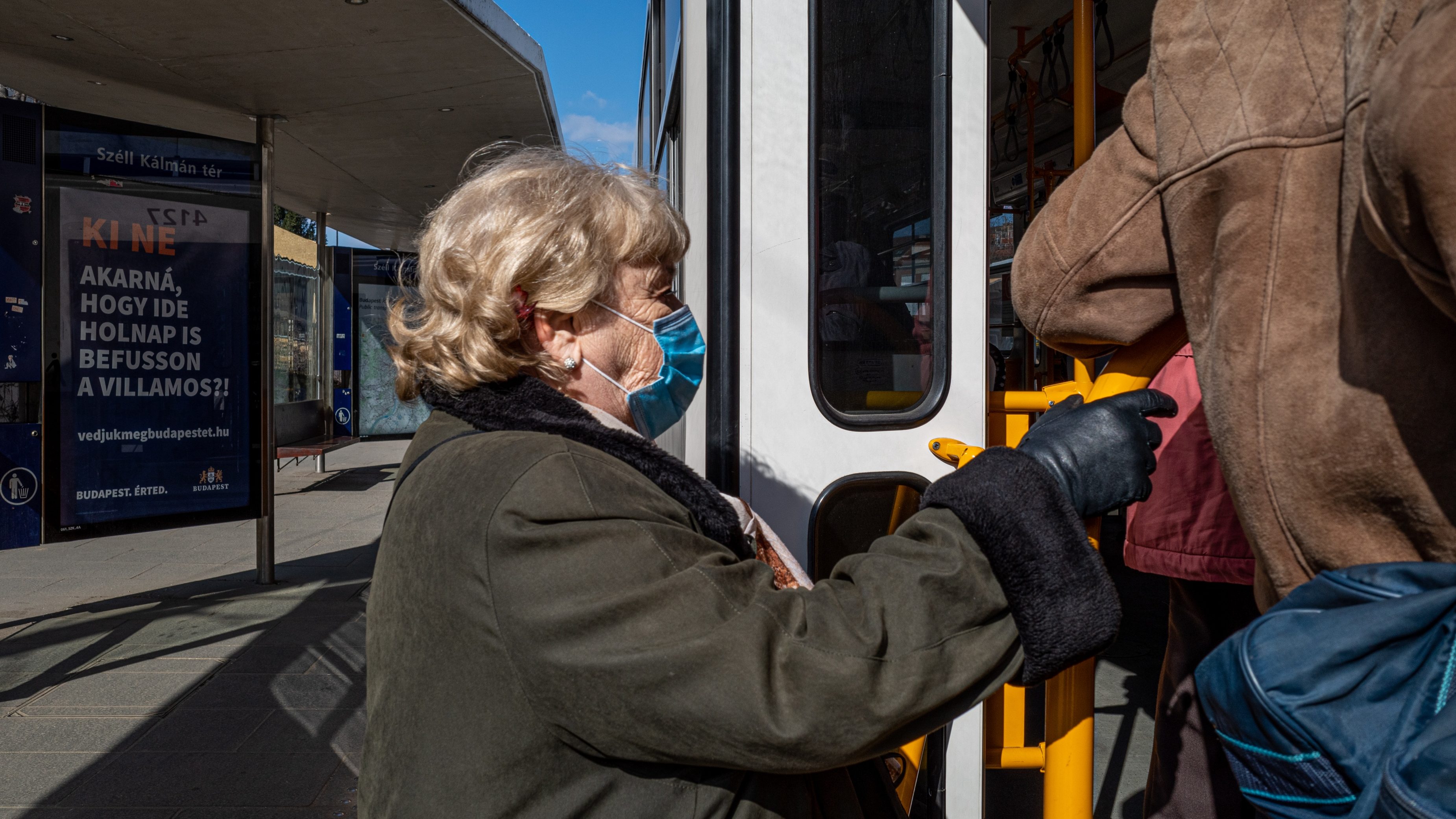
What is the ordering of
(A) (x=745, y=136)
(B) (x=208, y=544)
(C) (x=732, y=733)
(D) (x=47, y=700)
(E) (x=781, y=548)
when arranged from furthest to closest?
(B) (x=208, y=544) → (D) (x=47, y=700) → (A) (x=745, y=136) → (E) (x=781, y=548) → (C) (x=732, y=733)

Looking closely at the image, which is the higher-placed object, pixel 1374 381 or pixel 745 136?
pixel 745 136

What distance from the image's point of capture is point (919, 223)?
6.82 ft

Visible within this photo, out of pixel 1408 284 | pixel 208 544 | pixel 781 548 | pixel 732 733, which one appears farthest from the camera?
pixel 208 544

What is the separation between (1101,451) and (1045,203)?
89.0 inches

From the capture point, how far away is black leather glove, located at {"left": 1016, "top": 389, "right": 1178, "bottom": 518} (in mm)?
1115

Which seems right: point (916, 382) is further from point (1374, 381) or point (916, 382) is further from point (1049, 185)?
point (1049, 185)

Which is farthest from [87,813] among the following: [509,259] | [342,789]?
[509,259]

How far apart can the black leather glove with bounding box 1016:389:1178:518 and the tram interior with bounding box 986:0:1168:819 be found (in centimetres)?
94

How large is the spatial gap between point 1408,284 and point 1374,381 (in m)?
0.09

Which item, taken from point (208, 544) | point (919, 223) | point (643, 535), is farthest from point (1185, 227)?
point (208, 544)

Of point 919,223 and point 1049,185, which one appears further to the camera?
point 1049,185

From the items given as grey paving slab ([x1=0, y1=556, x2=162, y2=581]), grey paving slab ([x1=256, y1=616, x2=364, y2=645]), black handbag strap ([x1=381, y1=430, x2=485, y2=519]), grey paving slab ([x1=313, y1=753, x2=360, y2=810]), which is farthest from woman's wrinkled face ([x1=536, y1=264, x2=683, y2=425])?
grey paving slab ([x1=0, y1=556, x2=162, y2=581])

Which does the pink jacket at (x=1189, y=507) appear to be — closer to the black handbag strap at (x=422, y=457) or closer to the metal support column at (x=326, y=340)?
the black handbag strap at (x=422, y=457)

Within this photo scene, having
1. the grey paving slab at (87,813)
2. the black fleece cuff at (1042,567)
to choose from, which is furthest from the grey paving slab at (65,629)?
the black fleece cuff at (1042,567)
